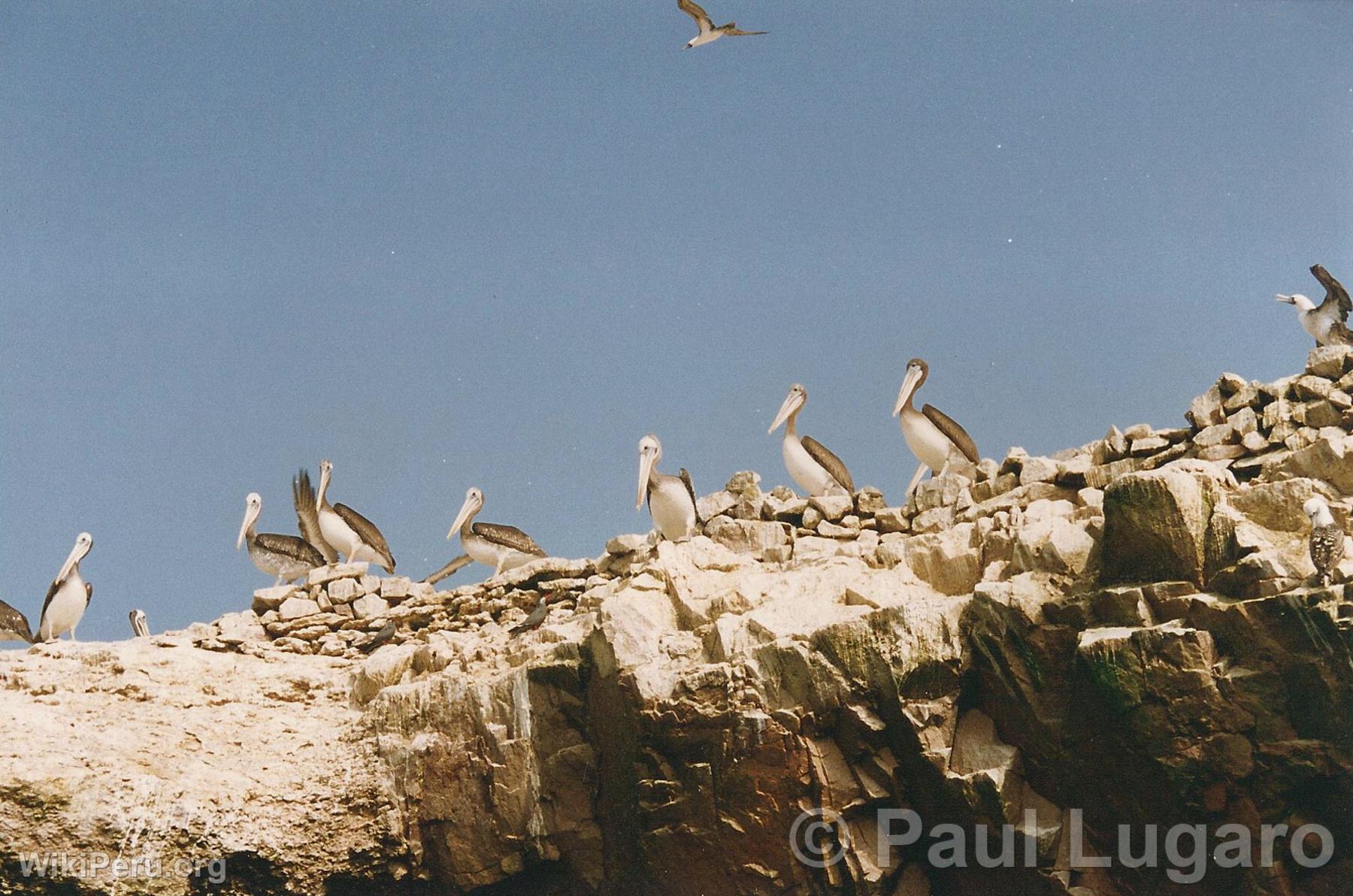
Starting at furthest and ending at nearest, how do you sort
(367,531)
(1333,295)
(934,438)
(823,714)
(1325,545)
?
1. (367,531)
2. (934,438)
3. (1333,295)
4. (823,714)
5. (1325,545)

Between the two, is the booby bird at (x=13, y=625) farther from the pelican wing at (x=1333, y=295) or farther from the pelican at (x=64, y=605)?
the pelican wing at (x=1333, y=295)

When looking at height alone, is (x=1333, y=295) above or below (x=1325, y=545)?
above

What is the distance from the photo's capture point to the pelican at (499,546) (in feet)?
66.1

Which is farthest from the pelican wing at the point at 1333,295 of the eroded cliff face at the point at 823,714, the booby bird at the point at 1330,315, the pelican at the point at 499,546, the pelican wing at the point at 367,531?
the pelican wing at the point at 367,531

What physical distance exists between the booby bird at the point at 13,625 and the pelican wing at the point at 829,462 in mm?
10572

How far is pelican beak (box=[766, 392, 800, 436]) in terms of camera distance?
2152 centimetres

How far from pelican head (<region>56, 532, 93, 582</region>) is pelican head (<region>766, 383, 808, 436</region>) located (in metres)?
9.75

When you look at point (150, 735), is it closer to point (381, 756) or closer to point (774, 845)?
point (381, 756)

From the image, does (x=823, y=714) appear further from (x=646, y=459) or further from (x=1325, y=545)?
(x=646, y=459)

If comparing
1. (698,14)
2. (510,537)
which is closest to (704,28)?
(698,14)

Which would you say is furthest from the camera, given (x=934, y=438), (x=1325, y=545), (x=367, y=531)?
(x=367, y=531)

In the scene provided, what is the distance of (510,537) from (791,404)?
4592mm

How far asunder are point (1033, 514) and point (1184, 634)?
2725mm

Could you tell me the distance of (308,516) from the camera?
901 inches
